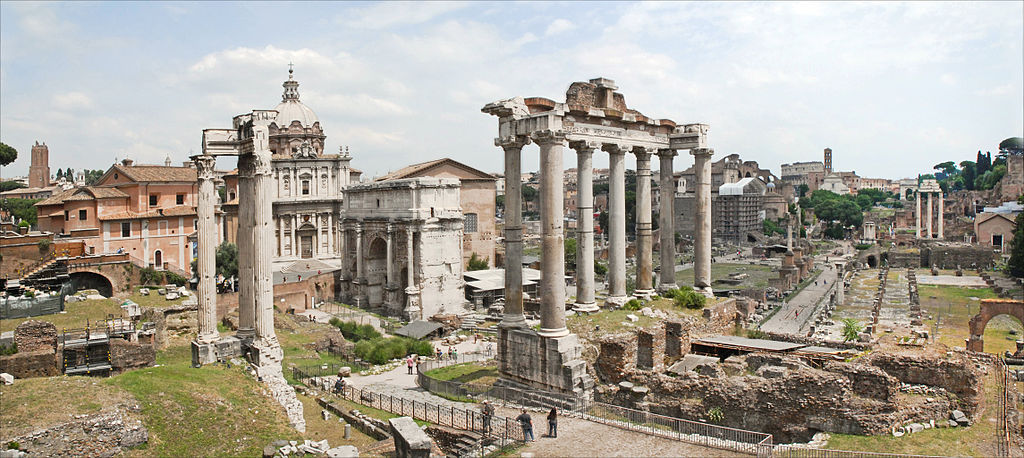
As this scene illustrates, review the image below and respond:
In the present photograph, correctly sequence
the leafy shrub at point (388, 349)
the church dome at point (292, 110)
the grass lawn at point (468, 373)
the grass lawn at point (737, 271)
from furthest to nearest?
the grass lawn at point (737, 271) → the church dome at point (292, 110) → the leafy shrub at point (388, 349) → the grass lawn at point (468, 373)

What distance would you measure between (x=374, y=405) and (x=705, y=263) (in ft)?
40.9

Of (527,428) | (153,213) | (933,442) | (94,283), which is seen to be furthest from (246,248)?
(153,213)

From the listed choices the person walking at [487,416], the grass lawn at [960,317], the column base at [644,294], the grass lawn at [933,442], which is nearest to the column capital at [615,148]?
the column base at [644,294]

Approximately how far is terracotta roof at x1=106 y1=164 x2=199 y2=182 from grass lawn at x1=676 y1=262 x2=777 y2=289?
39603 mm

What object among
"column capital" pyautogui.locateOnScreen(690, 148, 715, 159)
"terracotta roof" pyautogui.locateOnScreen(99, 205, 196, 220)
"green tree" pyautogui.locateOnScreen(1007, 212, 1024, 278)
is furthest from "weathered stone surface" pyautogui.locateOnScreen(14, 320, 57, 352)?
"green tree" pyautogui.locateOnScreen(1007, 212, 1024, 278)

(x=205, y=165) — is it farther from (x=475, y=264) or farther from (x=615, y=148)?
(x=475, y=264)

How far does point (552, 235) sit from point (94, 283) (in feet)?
96.0

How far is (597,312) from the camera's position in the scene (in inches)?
822

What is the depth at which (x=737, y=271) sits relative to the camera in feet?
254

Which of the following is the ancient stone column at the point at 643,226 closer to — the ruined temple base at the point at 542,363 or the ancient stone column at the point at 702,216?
the ancient stone column at the point at 702,216

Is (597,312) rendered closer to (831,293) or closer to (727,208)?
(831,293)

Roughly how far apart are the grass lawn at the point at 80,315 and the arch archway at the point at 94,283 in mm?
5156

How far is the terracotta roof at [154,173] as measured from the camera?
43.0m

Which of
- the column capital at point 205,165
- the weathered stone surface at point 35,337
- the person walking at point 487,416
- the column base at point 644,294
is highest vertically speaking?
the column capital at point 205,165
